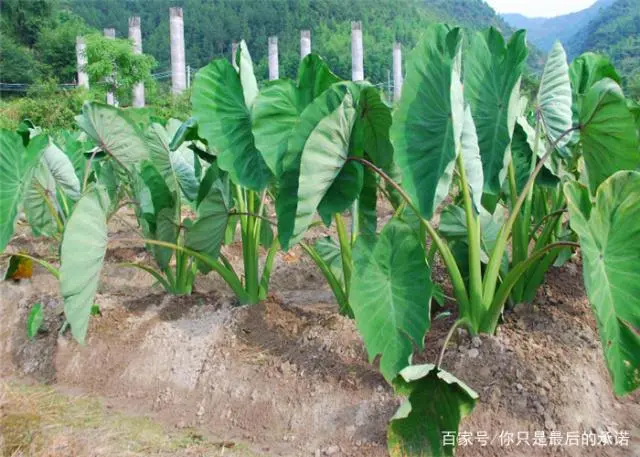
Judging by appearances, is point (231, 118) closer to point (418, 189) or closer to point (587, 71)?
point (418, 189)

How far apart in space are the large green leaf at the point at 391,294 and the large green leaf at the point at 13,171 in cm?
136

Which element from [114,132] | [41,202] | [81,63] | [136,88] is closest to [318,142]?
[114,132]

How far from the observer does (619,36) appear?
Result: 37.4m

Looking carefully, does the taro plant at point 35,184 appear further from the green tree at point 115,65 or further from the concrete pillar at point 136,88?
the concrete pillar at point 136,88

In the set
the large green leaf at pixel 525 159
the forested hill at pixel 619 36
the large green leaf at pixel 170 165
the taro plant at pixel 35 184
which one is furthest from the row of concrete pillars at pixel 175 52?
the forested hill at pixel 619 36

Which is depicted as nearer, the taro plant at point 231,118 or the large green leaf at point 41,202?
the taro plant at point 231,118

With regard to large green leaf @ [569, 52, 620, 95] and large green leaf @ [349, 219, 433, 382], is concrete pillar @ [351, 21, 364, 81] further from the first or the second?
large green leaf @ [349, 219, 433, 382]

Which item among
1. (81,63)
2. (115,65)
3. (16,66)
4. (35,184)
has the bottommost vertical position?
(16,66)

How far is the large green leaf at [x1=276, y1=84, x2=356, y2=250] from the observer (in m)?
1.79

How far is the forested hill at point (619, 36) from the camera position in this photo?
3005cm

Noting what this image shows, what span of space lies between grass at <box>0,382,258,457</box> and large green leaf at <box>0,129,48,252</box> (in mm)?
626

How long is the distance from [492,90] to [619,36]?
4066 cm

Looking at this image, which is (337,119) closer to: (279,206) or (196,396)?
(279,206)

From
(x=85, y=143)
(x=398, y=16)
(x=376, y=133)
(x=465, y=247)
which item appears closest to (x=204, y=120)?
(x=376, y=133)
